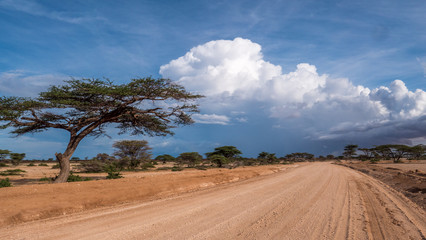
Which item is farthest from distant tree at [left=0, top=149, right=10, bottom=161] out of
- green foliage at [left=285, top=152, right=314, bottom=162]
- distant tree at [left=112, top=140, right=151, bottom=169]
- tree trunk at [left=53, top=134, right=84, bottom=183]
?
green foliage at [left=285, top=152, right=314, bottom=162]

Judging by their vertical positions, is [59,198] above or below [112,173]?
below

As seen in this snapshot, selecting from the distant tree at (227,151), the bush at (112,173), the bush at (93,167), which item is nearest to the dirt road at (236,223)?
the bush at (112,173)

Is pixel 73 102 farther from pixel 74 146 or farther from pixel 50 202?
pixel 50 202

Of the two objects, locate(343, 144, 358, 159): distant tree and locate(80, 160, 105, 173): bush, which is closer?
locate(80, 160, 105, 173): bush

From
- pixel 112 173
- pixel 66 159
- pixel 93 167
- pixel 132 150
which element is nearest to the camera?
pixel 66 159

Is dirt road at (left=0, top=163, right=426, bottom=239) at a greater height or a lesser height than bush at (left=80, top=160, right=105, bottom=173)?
lesser

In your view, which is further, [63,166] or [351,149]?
[351,149]

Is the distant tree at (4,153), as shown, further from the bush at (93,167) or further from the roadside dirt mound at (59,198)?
the roadside dirt mound at (59,198)

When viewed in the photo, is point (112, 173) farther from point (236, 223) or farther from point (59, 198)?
point (236, 223)

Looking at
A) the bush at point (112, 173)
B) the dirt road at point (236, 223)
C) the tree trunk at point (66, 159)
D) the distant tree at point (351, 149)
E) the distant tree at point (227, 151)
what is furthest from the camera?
the distant tree at point (351, 149)

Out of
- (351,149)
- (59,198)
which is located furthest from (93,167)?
(351,149)

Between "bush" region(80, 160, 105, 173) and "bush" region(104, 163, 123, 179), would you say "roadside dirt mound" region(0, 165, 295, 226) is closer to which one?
"bush" region(104, 163, 123, 179)

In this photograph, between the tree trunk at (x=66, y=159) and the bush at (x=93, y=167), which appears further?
the bush at (x=93, y=167)

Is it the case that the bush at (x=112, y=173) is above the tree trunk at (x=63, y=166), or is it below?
below
